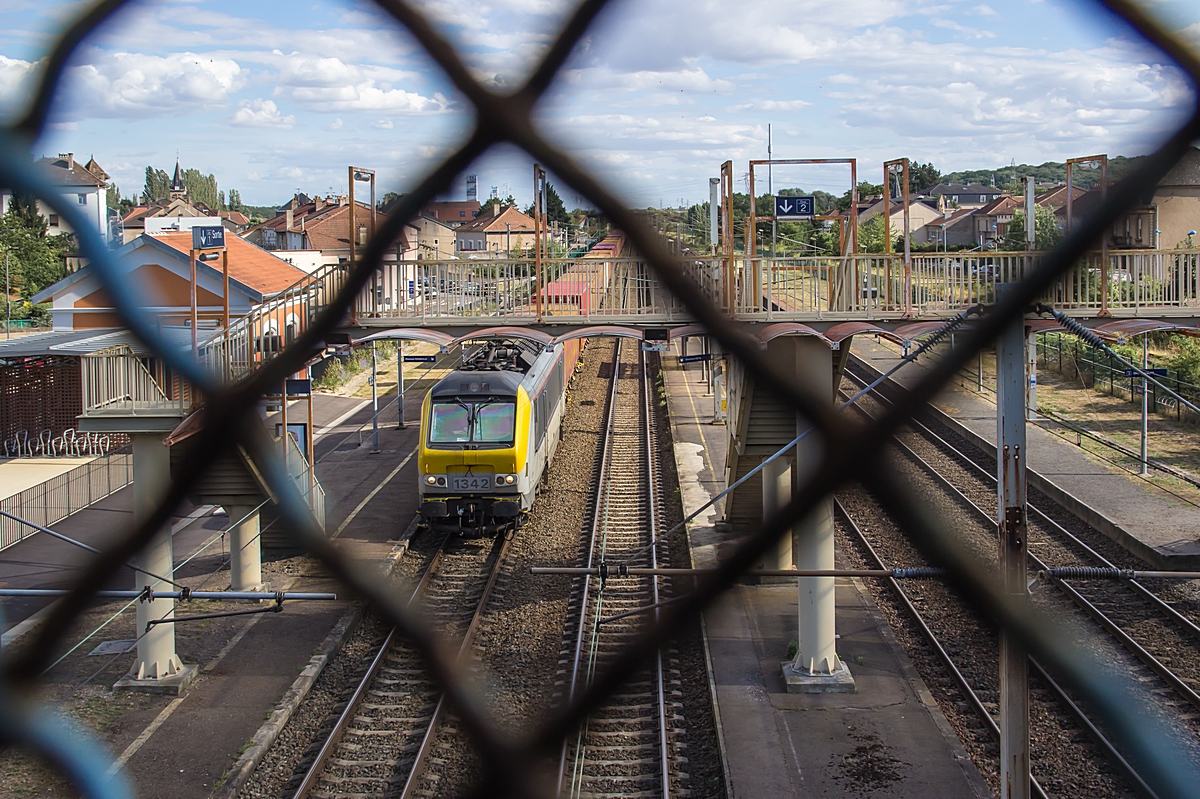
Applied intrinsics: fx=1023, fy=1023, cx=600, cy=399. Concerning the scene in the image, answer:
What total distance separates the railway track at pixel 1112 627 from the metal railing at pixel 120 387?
19.6ft

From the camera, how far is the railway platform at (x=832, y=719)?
7371mm

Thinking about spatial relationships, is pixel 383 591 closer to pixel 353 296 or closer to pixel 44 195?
pixel 353 296

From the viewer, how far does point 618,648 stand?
3.90ft

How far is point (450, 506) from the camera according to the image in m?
13.6

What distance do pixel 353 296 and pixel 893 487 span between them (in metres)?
0.53

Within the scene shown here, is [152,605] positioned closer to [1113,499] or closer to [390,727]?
[390,727]

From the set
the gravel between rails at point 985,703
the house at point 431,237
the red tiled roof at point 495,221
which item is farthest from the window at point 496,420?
Result: the house at point 431,237

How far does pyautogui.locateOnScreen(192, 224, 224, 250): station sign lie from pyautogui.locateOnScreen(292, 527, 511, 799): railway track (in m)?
3.52

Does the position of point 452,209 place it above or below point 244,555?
above

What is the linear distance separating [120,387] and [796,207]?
224 inches

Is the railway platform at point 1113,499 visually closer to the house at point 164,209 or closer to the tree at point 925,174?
the tree at point 925,174

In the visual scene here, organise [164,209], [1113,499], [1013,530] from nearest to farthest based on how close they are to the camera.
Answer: [164,209], [1013,530], [1113,499]

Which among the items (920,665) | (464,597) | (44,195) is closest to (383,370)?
(464,597)

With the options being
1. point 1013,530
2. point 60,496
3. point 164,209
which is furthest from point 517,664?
point 60,496
